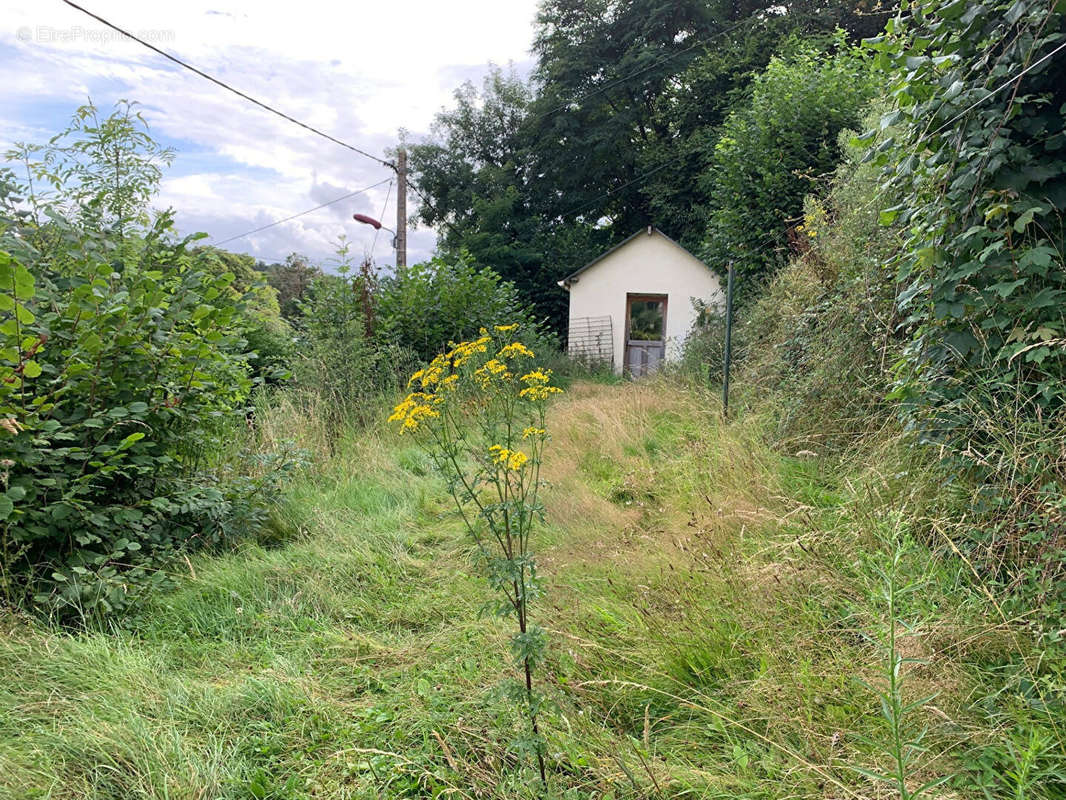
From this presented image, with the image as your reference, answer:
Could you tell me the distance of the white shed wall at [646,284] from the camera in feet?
41.7

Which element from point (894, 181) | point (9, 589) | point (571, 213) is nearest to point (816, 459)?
point (894, 181)

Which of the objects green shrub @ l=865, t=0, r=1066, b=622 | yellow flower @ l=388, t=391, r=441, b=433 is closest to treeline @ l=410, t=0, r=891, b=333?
green shrub @ l=865, t=0, r=1066, b=622

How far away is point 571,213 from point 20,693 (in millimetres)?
22217

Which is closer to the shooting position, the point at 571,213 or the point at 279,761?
the point at 279,761

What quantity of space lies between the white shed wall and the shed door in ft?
0.62

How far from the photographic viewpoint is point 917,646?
1675 mm

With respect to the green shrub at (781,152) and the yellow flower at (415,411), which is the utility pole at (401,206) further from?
the yellow flower at (415,411)

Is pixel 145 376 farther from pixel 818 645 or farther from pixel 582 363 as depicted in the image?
→ pixel 582 363

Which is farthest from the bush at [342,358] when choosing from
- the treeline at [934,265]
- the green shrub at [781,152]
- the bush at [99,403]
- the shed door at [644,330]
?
the shed door at [644,330]

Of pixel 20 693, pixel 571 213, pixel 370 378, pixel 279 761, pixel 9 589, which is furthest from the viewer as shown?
pixel 571 213

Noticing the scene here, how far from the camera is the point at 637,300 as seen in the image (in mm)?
14141

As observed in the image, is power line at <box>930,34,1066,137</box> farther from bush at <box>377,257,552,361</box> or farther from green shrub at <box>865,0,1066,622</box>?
bush at <box>377,257,552,361</box>

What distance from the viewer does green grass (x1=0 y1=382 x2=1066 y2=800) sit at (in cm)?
154

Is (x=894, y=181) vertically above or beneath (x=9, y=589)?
above
